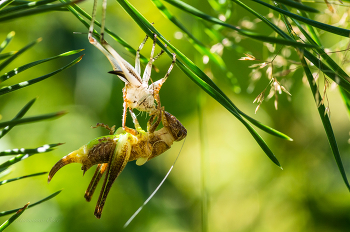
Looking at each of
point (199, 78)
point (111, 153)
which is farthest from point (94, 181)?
point (199, 78)

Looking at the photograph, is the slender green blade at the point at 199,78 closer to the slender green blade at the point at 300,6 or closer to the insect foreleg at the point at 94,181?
the slender green blade at the point at 300,6

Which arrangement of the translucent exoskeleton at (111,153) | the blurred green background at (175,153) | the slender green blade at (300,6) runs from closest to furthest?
1. the slender green blade at (300,6)
2. the translucent exoskeleton at (111,153)
3. the blurred green background at (175,153)

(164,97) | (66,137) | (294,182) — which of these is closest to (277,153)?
(294,182)

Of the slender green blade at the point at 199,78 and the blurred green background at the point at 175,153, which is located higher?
the slender green blade at the point at 199,78

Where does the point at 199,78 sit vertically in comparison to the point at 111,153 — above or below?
above

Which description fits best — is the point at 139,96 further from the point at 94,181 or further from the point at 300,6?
the point at 300,6

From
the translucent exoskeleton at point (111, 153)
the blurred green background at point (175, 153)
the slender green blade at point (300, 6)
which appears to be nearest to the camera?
the slender green blade at point (300, 6)

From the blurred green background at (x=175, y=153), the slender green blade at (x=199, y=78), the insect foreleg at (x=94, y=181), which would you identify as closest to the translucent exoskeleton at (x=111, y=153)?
the insect foreleg at (x=94, y=181)

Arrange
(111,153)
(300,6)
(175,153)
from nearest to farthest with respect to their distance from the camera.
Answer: (300,6) → (111,153) → (175,153)

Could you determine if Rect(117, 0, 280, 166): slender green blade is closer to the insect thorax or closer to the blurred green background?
the insect thorax
